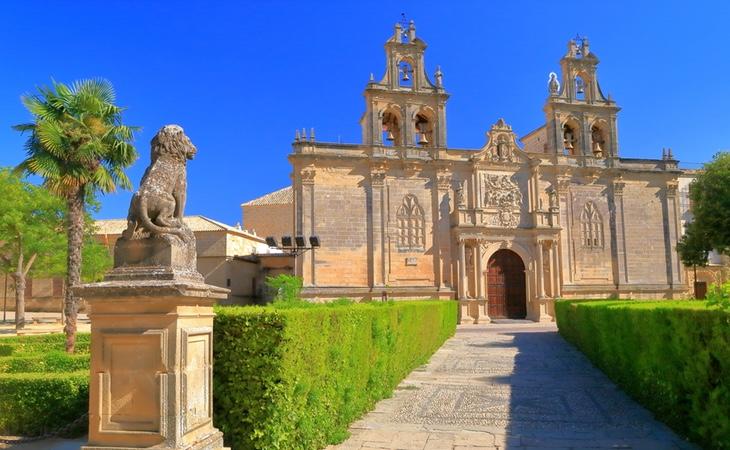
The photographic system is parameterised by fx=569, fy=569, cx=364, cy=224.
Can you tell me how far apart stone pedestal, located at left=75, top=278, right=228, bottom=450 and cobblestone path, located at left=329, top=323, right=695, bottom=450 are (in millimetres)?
2646

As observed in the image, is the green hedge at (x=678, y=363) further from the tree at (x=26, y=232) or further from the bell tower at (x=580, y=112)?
the tree at (x=26, y=232)

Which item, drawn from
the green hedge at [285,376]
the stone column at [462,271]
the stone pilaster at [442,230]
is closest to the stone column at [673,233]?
the stone column at [462,271]

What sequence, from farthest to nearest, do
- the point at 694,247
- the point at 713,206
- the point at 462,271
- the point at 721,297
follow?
the point at 462,271 → the point at 694,247 → the point at 713,206 → the point at 721,297

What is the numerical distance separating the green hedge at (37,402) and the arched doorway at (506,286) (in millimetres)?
24095

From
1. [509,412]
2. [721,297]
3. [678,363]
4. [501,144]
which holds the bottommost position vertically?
[509,412]

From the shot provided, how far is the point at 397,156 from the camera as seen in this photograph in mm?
28719

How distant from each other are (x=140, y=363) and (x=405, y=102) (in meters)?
26.0

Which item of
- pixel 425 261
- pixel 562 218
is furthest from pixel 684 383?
pixel 562 218

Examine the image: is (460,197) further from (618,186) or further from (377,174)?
(618,186)

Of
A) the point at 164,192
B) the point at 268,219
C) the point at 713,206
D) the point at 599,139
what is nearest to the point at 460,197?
the point at 599,139

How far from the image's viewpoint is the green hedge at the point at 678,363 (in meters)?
5.63

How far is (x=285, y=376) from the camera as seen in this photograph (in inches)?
211

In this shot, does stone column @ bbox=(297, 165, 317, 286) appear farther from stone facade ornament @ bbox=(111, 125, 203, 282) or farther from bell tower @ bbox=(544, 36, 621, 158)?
stone facade ornament @ bbox=(111, 125, 203, 282)

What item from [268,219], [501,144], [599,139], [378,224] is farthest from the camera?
[268,219]
